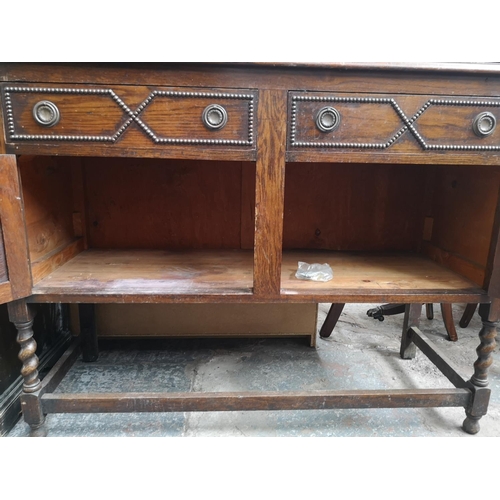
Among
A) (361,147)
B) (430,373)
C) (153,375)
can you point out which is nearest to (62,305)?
(153,375)

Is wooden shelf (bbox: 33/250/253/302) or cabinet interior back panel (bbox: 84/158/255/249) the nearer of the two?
wooden shelf (bbox: 33/250/253/302)

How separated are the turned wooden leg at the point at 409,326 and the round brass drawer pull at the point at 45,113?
1.80 metres

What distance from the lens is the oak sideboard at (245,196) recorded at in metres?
1.04

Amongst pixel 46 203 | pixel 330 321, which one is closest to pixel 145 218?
pixel 46 203

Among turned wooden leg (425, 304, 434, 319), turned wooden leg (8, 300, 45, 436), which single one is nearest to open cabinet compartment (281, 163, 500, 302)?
turned wooden leg (425, 304, 434, 319)

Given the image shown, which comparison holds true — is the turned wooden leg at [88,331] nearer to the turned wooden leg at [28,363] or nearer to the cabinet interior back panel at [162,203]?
the cabinet interior back panel at [162,203]

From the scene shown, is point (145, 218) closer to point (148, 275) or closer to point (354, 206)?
point (148, 275)

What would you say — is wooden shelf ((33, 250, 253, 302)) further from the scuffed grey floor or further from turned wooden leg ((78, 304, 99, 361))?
the scuffed grey floor

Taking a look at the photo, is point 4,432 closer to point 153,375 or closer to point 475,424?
point 153,375

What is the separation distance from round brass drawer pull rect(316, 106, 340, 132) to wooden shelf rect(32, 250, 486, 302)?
55 centimetres

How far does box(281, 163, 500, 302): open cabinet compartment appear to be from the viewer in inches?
55.3

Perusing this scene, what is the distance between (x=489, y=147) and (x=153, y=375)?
1.64 metres

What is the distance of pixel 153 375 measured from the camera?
1.66 meters

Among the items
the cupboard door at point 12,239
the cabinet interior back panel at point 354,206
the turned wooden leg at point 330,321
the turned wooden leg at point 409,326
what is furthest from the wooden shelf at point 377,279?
the cupboard door at point 12,239
